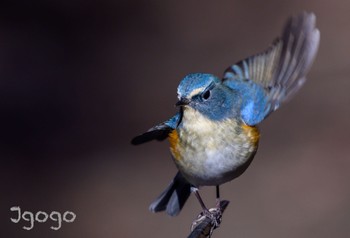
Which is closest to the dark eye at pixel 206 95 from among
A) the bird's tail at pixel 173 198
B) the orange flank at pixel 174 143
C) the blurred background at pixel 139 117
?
the orange flank at pixel 174 143

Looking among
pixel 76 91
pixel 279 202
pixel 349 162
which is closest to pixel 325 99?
pixel 349 162

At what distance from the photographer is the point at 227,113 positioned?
3.51m

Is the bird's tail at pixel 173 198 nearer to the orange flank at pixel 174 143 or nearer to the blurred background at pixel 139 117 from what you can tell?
the orange flank at pixel 174 143

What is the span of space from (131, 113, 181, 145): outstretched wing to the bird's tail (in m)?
0.53

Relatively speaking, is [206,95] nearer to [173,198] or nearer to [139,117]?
[173,198]

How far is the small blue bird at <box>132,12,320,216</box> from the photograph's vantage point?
131 inches

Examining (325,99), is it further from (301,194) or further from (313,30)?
(313,30)

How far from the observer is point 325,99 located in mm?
7445

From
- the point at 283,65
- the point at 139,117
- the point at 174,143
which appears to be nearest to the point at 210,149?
the point at 174,143

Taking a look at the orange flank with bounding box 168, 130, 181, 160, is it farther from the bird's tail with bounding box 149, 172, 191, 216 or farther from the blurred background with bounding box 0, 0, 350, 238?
the blurred background with bounding box 0, 0, 350, 238

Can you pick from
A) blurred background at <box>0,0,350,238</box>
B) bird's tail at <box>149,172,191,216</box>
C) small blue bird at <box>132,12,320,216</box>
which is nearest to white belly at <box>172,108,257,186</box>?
small blue bird at <box>132,12,320,216</box>

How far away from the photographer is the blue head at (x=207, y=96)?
3.16 meters

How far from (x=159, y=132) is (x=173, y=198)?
72 cm

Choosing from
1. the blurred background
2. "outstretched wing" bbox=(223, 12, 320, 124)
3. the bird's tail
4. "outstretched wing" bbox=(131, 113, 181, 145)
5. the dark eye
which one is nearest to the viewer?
"outstretched wing" bbox=(131, 113, 181, 145)
